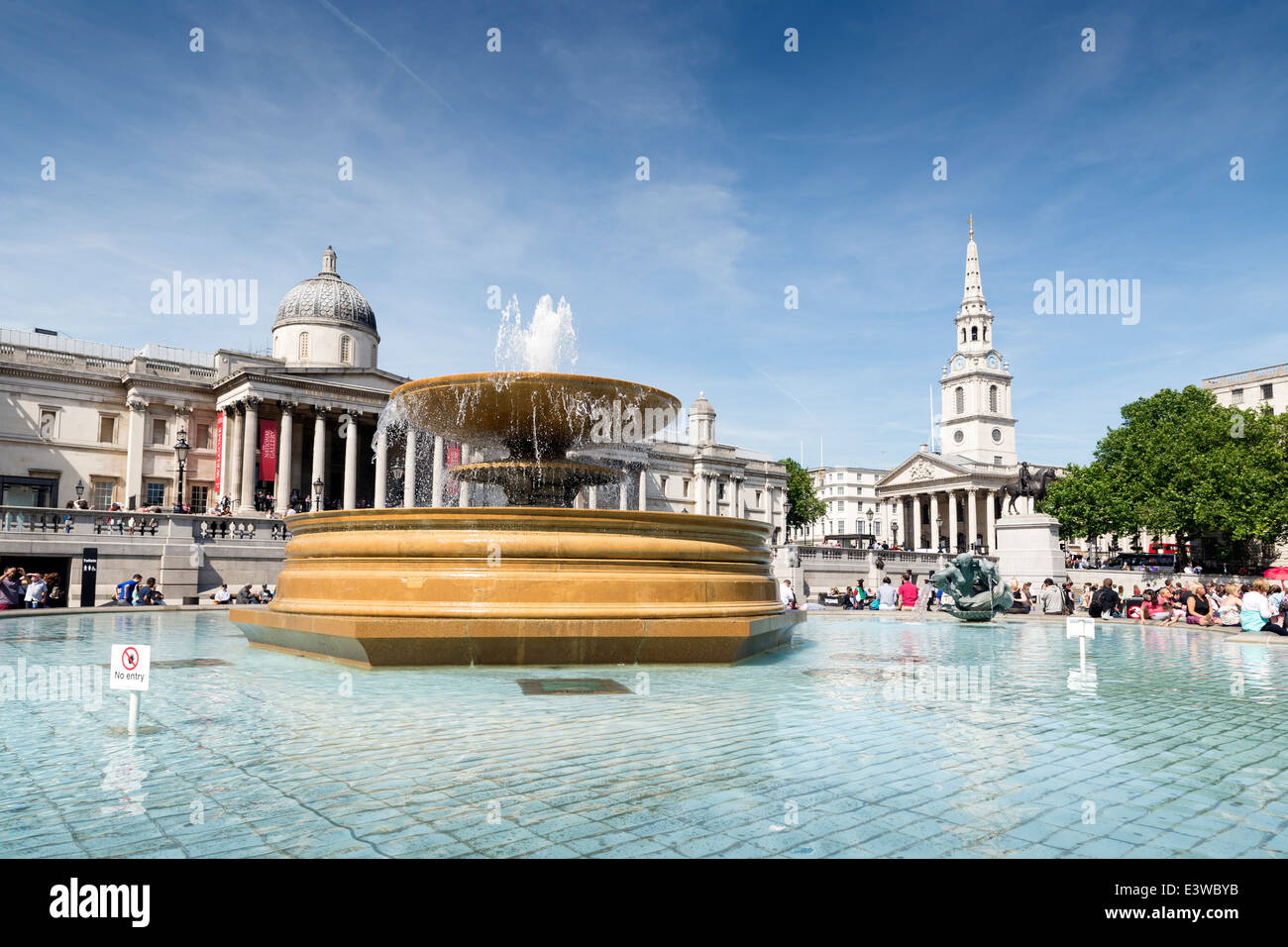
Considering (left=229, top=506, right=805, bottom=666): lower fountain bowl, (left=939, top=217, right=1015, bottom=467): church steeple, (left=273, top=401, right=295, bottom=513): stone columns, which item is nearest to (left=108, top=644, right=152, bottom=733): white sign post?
(left=229, top=506, right=805, bottom=666): lower fountain bowl

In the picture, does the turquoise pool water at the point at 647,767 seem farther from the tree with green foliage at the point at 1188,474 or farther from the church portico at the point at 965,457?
the church portico at the point at 965,457

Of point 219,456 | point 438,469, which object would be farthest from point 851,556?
point 219,456

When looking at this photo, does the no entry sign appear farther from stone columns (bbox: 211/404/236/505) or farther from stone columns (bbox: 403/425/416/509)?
stone columns (bbox: 211/404/236/505)

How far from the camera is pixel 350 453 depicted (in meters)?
48.3

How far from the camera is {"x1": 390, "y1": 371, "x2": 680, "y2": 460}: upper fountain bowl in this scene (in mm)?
11086

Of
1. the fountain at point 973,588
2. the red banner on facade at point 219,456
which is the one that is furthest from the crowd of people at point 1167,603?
the red banner on facade at point 219,456

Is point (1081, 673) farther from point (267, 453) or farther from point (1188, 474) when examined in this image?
point (1188, 474)

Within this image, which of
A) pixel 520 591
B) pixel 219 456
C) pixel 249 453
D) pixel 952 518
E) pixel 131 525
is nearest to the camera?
pixel 520 591

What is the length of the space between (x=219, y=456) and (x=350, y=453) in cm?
771

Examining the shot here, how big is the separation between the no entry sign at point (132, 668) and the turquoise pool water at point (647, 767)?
29 cm

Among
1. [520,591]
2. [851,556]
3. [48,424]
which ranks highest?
[48,424]

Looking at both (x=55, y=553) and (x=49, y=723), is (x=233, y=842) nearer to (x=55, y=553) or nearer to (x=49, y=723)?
(x=49, y=723)

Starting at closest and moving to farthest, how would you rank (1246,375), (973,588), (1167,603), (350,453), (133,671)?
(133,671) < (973,588) < (1167,603) < (350,453) < (1246,375)
